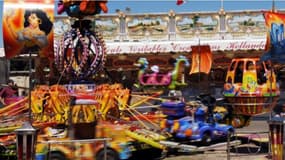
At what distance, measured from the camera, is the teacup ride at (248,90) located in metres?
14.2

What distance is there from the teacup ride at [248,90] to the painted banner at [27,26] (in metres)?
4.97

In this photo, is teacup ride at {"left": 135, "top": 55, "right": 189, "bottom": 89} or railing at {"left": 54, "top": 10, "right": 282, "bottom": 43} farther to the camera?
railing at {"left": 54, "top": 10, "right": 282, "bottom": 43}

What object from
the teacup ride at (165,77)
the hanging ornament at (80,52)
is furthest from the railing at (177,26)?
the hanging ornament at (80,52)

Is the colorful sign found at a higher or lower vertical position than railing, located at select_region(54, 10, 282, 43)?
lower

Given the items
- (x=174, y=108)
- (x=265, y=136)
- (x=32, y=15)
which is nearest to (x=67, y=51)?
(x=32, y=15)

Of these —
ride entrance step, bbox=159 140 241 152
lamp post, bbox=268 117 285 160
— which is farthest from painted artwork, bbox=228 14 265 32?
lamp post, bbox=268 117 285 160

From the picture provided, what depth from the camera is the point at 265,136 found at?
16.1 m

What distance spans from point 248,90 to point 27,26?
19.1ft

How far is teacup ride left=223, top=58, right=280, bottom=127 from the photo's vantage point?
558 inches

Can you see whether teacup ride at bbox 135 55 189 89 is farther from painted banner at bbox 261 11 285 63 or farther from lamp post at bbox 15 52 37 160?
lamp post at bbox 15 52 37 160

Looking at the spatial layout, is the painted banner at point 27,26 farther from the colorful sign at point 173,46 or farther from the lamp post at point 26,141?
the colorful sign at point 173,46

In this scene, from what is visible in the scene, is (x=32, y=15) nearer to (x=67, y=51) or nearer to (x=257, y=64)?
(x=67, y=51)

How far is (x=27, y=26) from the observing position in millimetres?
12406

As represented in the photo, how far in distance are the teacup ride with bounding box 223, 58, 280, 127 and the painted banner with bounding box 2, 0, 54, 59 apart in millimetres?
4969
